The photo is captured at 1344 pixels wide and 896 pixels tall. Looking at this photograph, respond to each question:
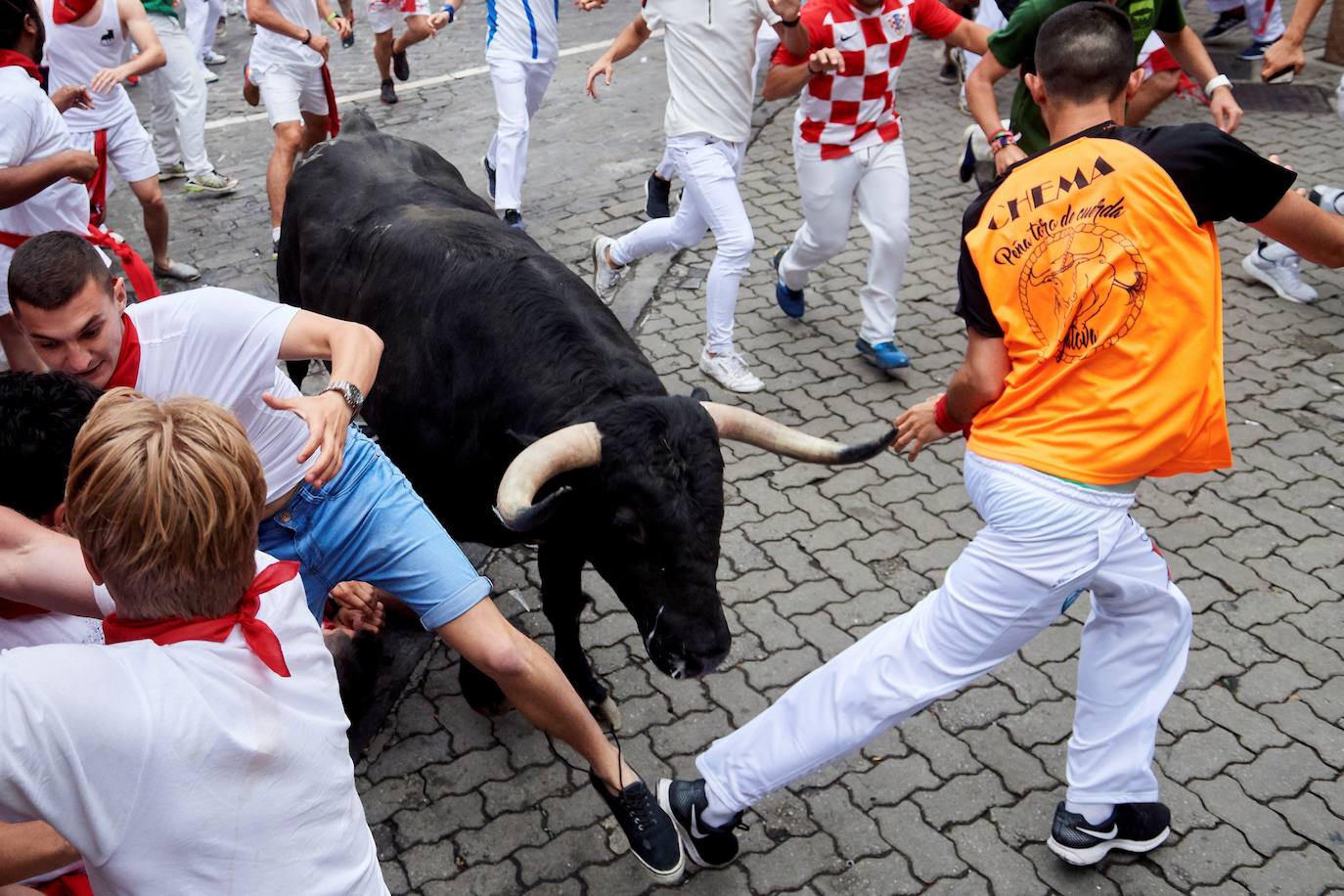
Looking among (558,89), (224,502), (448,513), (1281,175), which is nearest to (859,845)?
(448,513)

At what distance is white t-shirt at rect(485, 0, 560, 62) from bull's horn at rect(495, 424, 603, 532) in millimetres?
5239

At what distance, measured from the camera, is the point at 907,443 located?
3791 millimetres

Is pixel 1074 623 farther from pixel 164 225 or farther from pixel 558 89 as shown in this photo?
pixel 558 89

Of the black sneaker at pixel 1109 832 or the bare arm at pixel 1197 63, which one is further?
the bare arm at pixel 1197 63

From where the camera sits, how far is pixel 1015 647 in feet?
11.0

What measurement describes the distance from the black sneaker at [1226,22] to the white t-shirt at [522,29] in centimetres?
697

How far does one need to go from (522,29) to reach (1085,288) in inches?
235

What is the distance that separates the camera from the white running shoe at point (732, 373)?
21.2 ft

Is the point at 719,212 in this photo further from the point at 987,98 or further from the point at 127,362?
the point at 127,362

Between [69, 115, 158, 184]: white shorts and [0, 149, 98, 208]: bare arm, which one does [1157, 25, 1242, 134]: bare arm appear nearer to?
[0, 149, 98, 208]: bare arm

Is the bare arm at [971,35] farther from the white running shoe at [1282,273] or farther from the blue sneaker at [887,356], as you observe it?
the white running shoe at [1282,273]

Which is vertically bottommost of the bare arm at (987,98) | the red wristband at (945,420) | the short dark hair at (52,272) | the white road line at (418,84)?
the white road line at (418,84)

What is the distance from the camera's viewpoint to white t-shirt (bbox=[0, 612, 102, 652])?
2.66m

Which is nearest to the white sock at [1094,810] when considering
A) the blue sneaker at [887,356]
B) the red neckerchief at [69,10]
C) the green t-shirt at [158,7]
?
the blue sneaker at [887,356]
